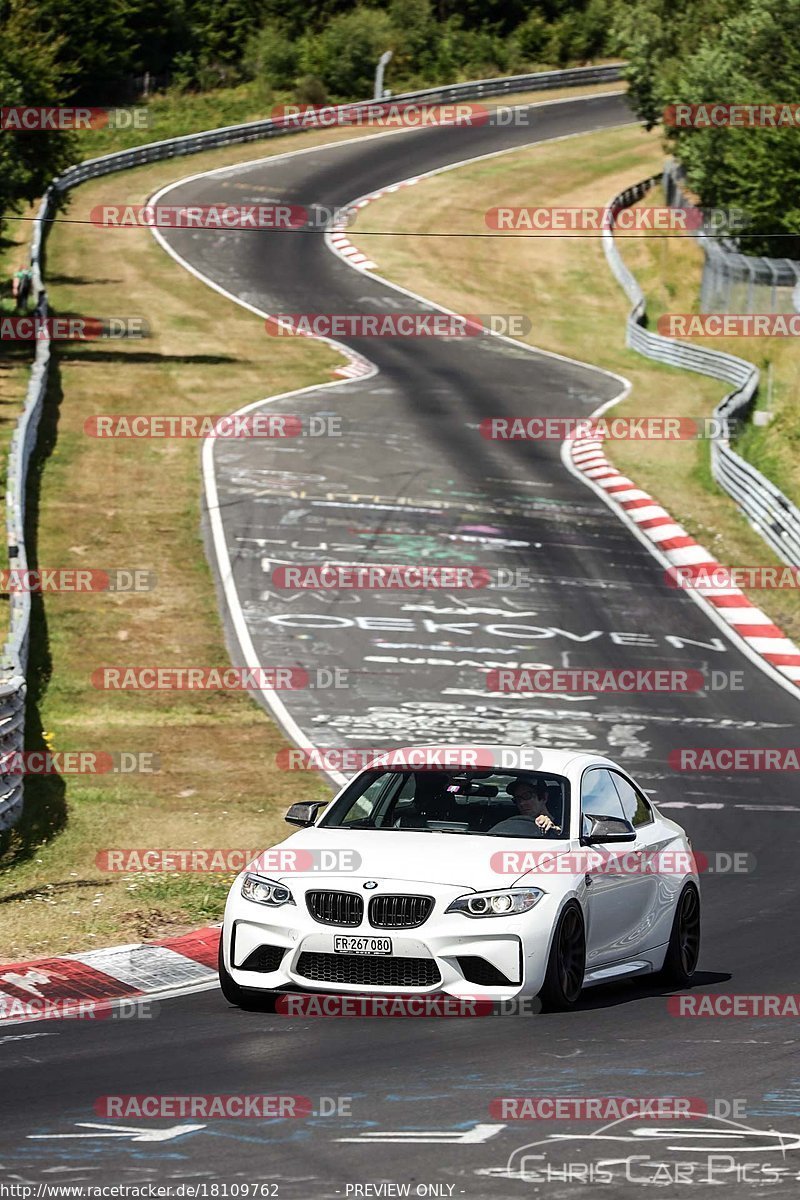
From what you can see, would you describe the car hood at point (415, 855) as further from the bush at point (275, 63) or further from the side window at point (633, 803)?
the bush at point (275, 63)

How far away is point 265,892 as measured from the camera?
10.8m

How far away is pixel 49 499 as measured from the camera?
110ft

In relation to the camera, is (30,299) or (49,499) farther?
(30,299)

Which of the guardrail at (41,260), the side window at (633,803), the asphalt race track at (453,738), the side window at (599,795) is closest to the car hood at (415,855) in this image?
the side window at (599,795)

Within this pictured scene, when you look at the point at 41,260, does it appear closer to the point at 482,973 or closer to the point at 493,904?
the point at 493,904

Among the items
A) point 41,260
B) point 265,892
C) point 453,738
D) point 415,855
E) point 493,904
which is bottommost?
point 453,738

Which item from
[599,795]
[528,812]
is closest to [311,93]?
[599,795]

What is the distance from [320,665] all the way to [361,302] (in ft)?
100.0

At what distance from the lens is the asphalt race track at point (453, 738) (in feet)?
25.5

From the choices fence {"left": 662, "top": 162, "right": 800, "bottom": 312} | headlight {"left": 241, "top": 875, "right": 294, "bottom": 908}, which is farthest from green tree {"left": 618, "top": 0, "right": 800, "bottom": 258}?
headlight {"left": 241, "top": 875, "right": 294, "bottom": 908}

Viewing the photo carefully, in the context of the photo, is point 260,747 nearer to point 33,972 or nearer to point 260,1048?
point 33,972

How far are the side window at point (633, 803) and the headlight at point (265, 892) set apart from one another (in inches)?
102

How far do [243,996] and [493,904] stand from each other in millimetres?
1545

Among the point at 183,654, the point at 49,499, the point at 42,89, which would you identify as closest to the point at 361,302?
the point at 42,89
